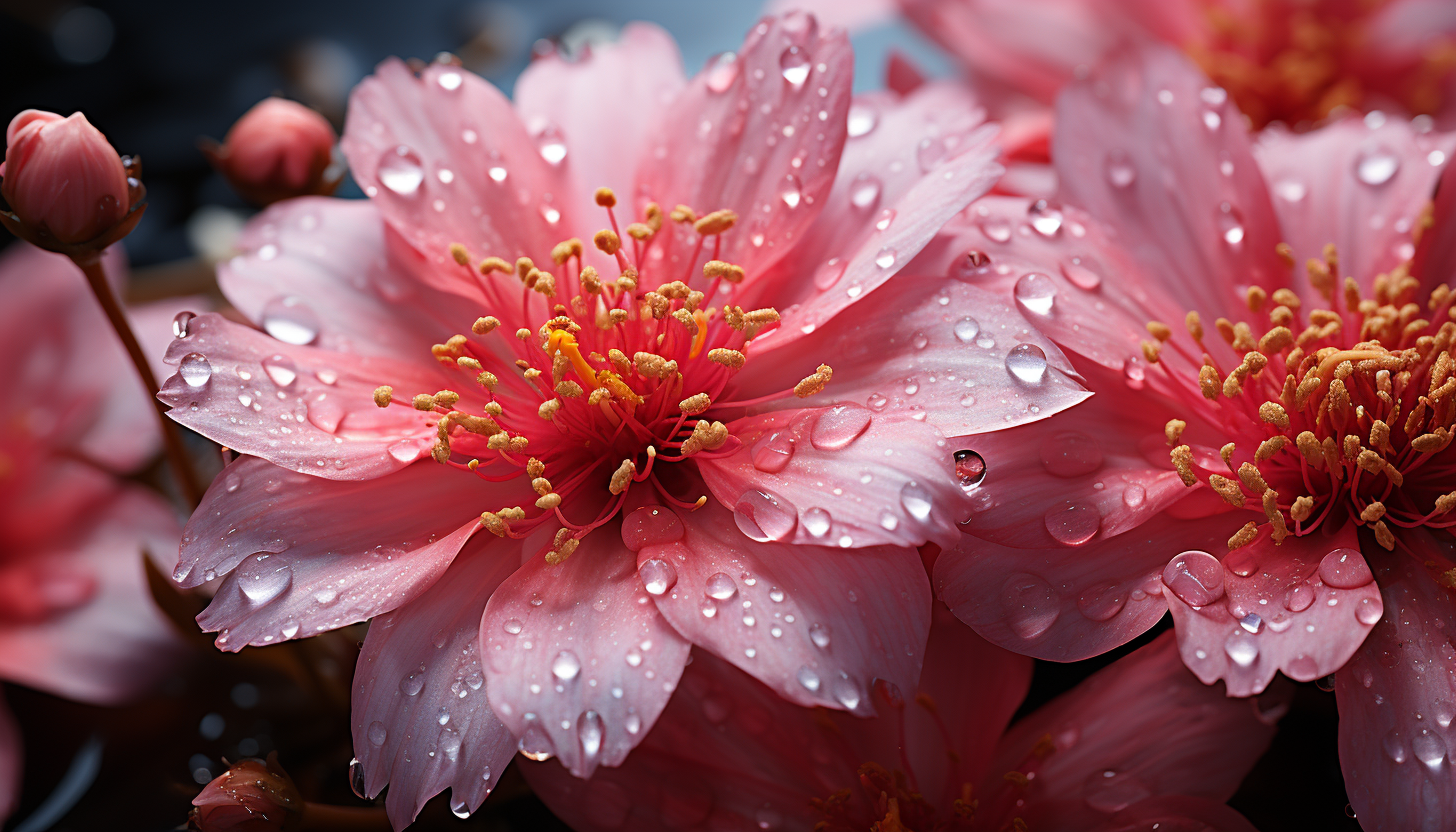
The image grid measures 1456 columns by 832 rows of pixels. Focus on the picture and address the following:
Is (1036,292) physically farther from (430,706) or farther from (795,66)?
(430,706)

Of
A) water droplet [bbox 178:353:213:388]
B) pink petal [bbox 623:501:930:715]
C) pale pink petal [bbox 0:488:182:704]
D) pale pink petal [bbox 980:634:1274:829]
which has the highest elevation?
water droplet [bbox 178:353:213:388]

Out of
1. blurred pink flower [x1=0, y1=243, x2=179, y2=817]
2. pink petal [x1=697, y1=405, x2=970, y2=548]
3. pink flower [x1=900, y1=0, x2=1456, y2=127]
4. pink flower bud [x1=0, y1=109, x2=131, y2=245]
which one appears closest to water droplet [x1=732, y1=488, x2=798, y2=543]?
pink petal [x1=697, y1=405, x2=970, y2=548]

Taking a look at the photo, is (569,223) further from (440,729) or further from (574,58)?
(440,729)

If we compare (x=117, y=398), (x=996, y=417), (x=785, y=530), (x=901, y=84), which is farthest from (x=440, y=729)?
(x=901, y=84)

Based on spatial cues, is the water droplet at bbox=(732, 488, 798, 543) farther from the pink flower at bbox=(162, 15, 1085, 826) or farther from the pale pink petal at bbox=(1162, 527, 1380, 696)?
the pale pink petal at bbox=(1162, 527, 1380, 696)

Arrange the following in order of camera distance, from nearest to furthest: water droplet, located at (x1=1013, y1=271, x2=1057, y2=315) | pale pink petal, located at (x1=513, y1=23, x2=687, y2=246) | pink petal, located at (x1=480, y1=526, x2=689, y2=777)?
1. pink petal, located at (x1=480, y1=526, x2=689, y2=777)
2. water droplet, located at (x1=1013, y1=271, x2=1057, y2=315)
3. pale pink petal, located at (x1=513, y1=23, x2=687, y2=246)
